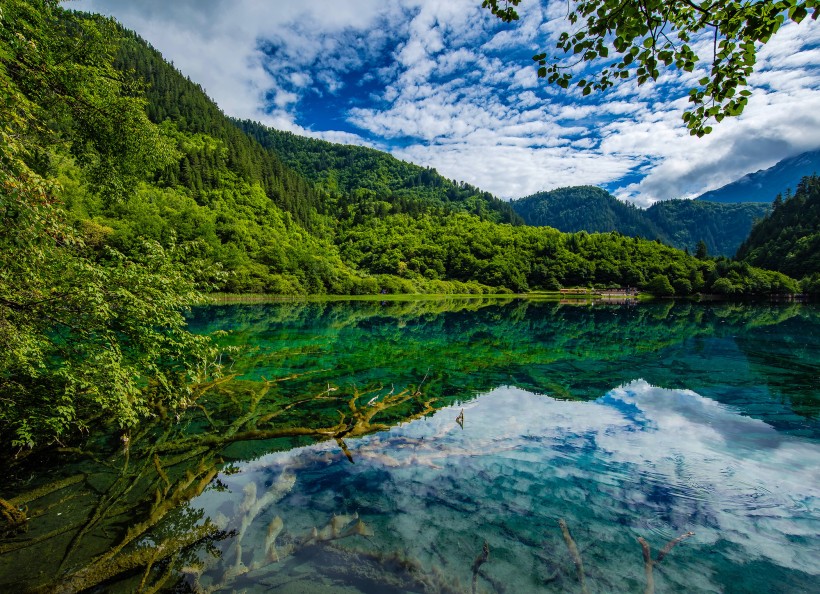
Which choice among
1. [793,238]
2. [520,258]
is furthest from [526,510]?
[793,238]

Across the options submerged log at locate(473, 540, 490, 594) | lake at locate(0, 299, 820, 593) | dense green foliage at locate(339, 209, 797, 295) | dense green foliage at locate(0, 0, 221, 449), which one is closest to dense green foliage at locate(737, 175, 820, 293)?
dense green foliage at locate(339, 209, 797, 295)

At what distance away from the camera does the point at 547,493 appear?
25.9 ft

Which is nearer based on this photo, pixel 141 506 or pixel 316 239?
pixel 141 506

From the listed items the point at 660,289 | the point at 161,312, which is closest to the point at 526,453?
the point at 161,312

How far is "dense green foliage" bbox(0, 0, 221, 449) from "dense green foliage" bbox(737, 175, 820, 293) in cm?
16456

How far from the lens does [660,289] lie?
429 feet

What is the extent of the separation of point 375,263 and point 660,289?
104 metres

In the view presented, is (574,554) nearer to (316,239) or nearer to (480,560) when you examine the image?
(480,560)

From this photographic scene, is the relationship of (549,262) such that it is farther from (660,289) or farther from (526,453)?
(526,453)

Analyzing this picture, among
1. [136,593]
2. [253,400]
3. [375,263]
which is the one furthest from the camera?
[375,263]

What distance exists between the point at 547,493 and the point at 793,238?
203 metres

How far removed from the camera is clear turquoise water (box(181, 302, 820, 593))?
219 inches

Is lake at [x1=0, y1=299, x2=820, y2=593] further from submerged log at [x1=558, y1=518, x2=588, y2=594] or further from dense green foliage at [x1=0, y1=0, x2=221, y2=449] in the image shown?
dense green foliage at [x1=0, y1=0, x2=221, y2=449]

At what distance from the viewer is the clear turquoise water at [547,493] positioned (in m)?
5.55
